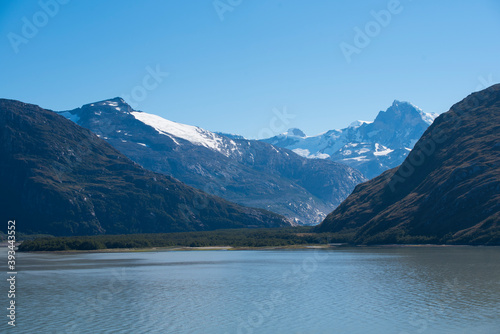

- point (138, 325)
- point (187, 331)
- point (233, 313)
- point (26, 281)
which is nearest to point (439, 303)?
point (233, 313)

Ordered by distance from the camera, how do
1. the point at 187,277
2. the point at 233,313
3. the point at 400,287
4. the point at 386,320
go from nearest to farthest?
the point at 386,320 → the point at 233,313 → the point at 400,287 → the point at 187,277

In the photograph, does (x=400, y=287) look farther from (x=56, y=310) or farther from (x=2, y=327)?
(x=2, y=327)

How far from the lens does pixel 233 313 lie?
74312 millimetres

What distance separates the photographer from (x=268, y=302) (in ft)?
272

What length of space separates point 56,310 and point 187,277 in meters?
50.3

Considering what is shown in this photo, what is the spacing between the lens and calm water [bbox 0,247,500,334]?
64.4 meters

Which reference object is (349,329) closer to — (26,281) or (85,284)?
(85,284)

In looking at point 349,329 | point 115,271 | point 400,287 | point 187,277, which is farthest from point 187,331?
point 115,271

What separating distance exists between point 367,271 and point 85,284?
65.4 metres

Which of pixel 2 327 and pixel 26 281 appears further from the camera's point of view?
pixel 26 281

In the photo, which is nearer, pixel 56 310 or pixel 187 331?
pixel 187 331

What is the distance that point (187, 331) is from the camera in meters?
62.9

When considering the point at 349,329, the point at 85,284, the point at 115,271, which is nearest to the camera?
the point at 349,329

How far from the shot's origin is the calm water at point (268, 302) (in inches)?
2534
